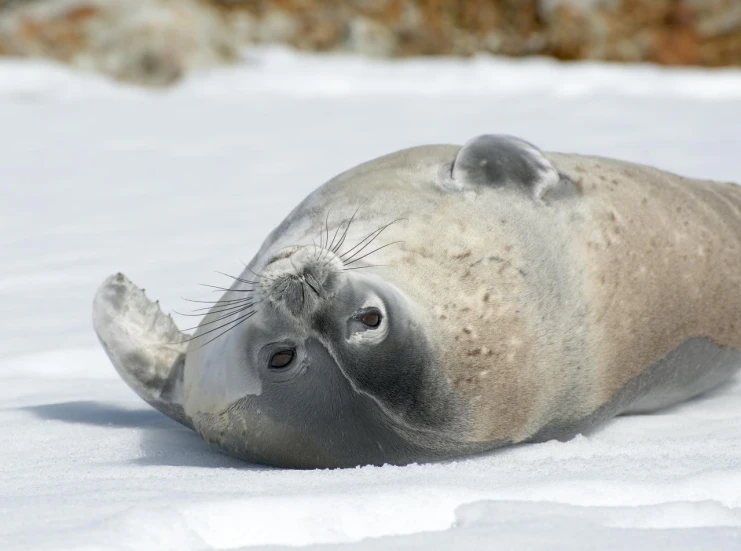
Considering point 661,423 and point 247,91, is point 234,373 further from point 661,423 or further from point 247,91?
point 247,91

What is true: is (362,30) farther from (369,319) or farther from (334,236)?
(369,319)

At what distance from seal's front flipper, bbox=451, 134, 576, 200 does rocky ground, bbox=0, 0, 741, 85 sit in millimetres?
7753

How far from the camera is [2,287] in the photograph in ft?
13.9

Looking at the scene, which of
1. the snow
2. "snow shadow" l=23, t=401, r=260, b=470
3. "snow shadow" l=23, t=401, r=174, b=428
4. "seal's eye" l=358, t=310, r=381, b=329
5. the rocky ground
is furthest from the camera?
the rocky ground

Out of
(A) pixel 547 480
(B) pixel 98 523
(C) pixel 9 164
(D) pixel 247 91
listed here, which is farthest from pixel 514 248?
(D) pixel 247 91

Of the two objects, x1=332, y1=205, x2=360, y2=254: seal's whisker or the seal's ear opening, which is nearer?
x1=332, y1=205, x2=360, y2=254: seal's whisker

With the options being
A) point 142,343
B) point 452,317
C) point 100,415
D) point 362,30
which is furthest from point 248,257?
point 362,30

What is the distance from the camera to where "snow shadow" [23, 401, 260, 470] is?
257 cm

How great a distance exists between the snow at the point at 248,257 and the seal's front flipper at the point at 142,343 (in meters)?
0.10

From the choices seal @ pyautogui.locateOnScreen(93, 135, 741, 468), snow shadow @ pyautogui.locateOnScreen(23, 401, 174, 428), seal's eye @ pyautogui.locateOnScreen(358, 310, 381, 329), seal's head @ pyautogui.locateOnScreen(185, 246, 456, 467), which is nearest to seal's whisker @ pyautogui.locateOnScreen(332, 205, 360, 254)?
seal @ pyautogui.locateOnScreen(93, 135, 741, 468)

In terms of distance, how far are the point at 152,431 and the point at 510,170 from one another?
114 centimetres

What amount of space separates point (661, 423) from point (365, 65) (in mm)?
8349

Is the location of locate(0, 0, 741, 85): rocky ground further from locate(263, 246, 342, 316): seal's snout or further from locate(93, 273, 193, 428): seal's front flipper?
locate(263, 246, 342, 316): seal's snout

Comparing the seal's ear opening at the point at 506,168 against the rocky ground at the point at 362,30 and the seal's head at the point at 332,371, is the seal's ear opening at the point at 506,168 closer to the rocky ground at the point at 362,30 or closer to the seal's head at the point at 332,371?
the seal's head at the point at 332,371
